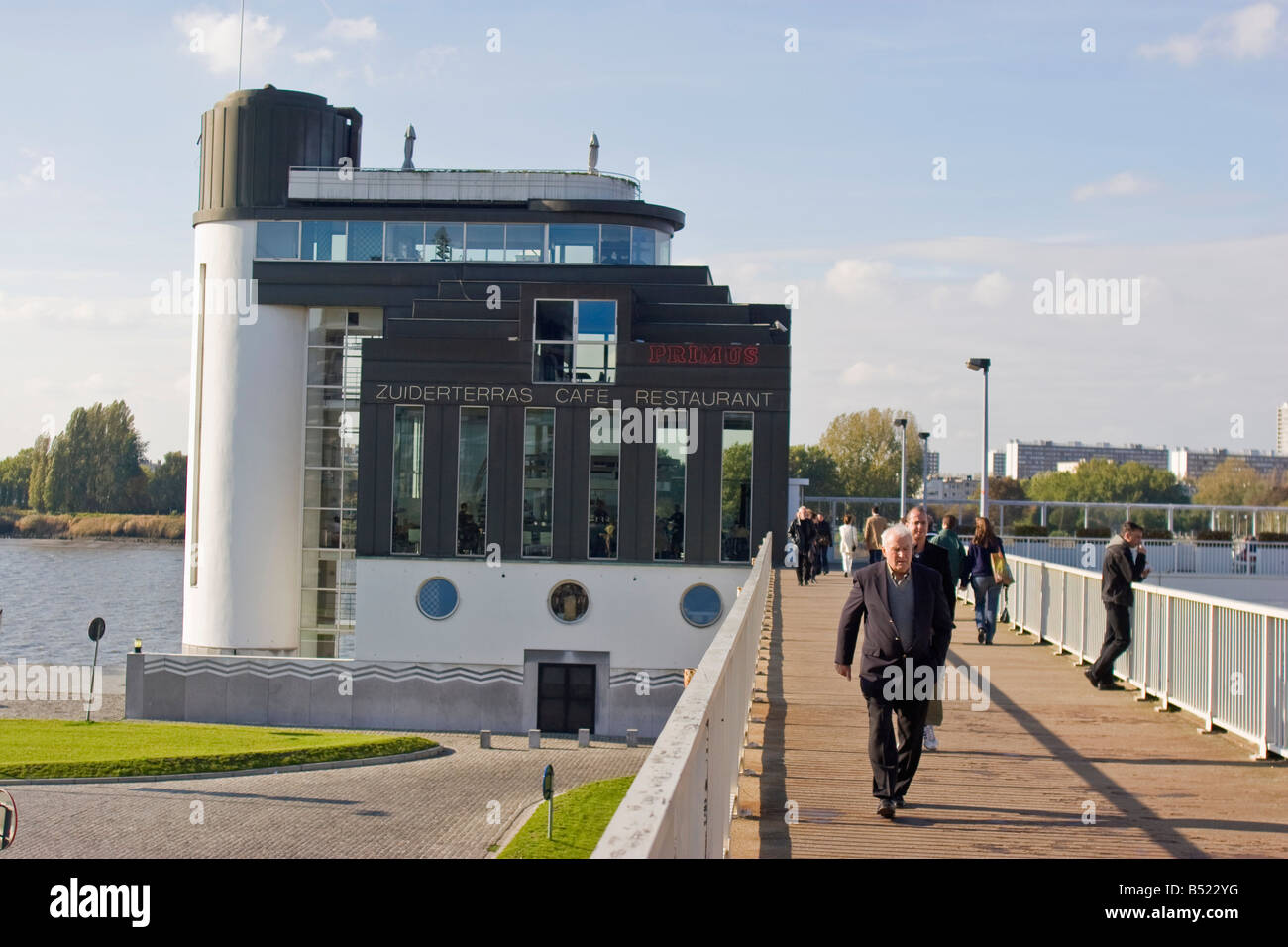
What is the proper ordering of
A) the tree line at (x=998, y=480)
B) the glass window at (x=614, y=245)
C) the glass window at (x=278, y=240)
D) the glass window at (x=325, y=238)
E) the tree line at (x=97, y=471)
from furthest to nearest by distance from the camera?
the tree line at (x=97, y=471), the tree line at (x=998, y=480), the glass window at (x=278, y=240), the glass window at (x=325, y=238), the glass window at (x=614, y=245)

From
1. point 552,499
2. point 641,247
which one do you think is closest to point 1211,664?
point 552,499

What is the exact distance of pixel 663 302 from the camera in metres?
43.4

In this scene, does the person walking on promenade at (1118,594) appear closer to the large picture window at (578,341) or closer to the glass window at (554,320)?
the large picture window at (578,341)

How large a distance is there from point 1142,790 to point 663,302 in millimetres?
35586

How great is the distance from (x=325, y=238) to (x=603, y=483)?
1521cm

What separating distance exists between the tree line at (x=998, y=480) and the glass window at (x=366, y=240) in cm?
4491

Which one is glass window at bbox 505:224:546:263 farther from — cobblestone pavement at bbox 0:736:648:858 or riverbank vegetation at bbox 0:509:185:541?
riverbank vegetation at bbox 0:509:185:541

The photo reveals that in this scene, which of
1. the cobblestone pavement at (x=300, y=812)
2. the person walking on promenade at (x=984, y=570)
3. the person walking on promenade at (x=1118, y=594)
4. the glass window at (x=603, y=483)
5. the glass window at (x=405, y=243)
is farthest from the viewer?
the glass window at (x=405, y=243)

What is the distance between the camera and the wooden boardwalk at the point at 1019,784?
7.16 metres

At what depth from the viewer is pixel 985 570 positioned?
17656 mm

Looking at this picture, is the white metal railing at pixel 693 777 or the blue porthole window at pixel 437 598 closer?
the white metal railing at pixel 693 777

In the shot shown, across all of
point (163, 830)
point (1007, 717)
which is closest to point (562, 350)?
point (163, 830)

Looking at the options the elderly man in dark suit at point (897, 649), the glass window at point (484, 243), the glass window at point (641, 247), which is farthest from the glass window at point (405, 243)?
the elderly man in dark suit at point (897, 649)

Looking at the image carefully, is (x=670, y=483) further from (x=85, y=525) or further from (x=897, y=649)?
(x=85, y=525)
